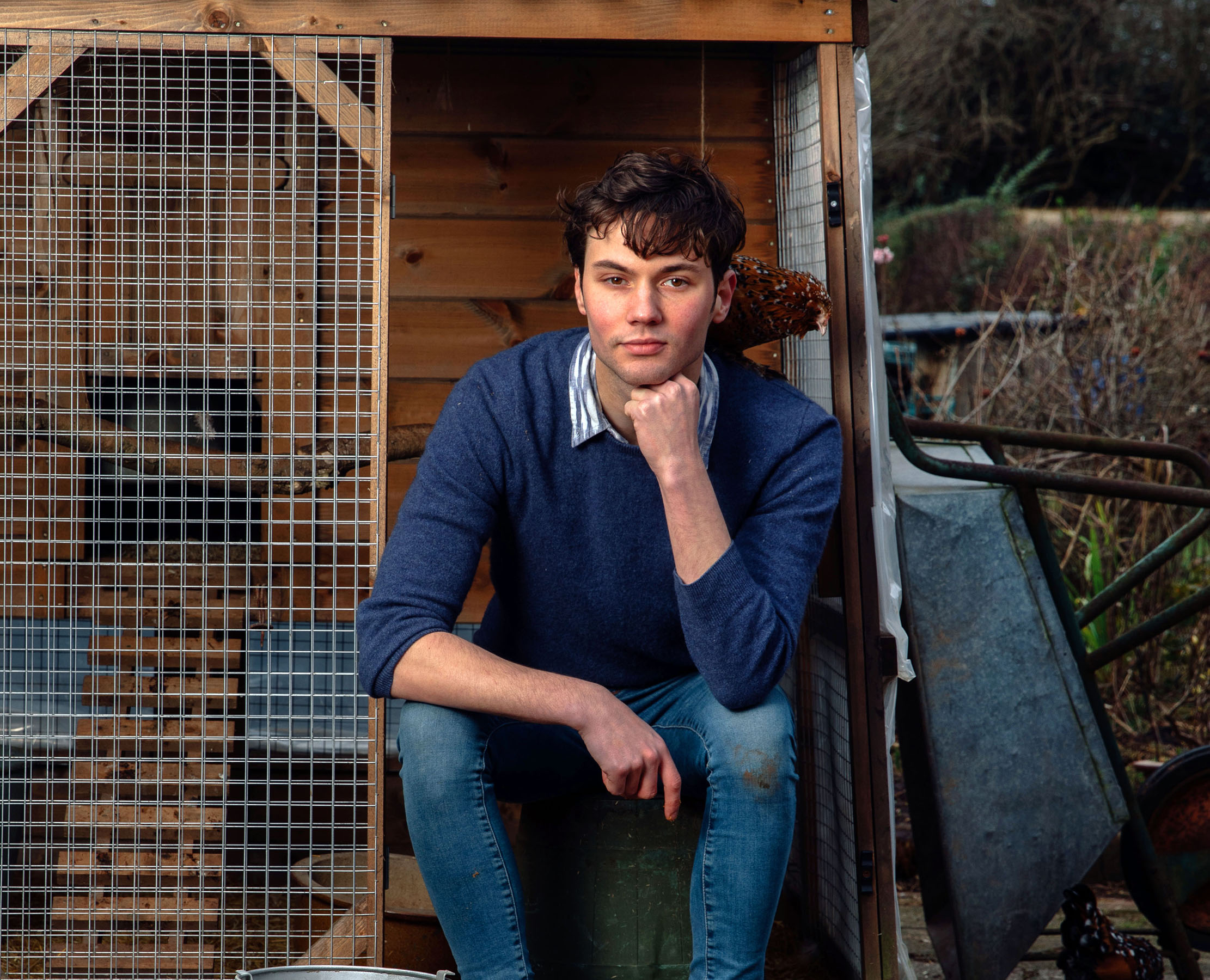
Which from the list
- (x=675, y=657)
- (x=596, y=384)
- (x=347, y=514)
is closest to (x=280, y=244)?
(x=347, y=514)

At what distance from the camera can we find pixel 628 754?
5.37 ft

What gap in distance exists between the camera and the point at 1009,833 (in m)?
2.38

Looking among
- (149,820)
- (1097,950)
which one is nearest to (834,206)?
(1097,950)

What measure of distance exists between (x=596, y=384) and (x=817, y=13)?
2.65ft

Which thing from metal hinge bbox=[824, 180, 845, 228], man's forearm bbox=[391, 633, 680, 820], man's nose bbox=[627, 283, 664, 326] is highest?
metal hinge bbox=[824, 180, 845, 228]

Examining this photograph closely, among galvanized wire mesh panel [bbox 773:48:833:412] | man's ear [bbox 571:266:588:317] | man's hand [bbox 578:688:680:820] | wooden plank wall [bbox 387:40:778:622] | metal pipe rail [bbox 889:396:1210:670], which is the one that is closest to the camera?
man's hand [bbox 578:688:680:820]

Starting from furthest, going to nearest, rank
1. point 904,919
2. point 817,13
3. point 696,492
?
point 904,919
point 817,13
point 696,492

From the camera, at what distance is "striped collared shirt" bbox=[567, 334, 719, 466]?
6.14ft

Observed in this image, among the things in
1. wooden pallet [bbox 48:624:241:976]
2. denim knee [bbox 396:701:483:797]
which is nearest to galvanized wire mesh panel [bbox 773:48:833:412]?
denim knee [bbox 396:701:483:797]

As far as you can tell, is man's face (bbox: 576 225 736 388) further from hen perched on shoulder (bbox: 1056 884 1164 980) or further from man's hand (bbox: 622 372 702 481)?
hen perched on shoulder (bbox: 1056 884 1164 980)

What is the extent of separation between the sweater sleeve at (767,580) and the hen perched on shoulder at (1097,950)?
1.11m

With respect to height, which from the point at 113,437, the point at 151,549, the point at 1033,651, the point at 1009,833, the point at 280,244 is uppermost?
the point at 280,244

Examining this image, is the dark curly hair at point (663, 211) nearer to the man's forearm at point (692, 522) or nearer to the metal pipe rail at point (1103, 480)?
the man's forearm at point (692, 522)

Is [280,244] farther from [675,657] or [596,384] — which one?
[675,657]
